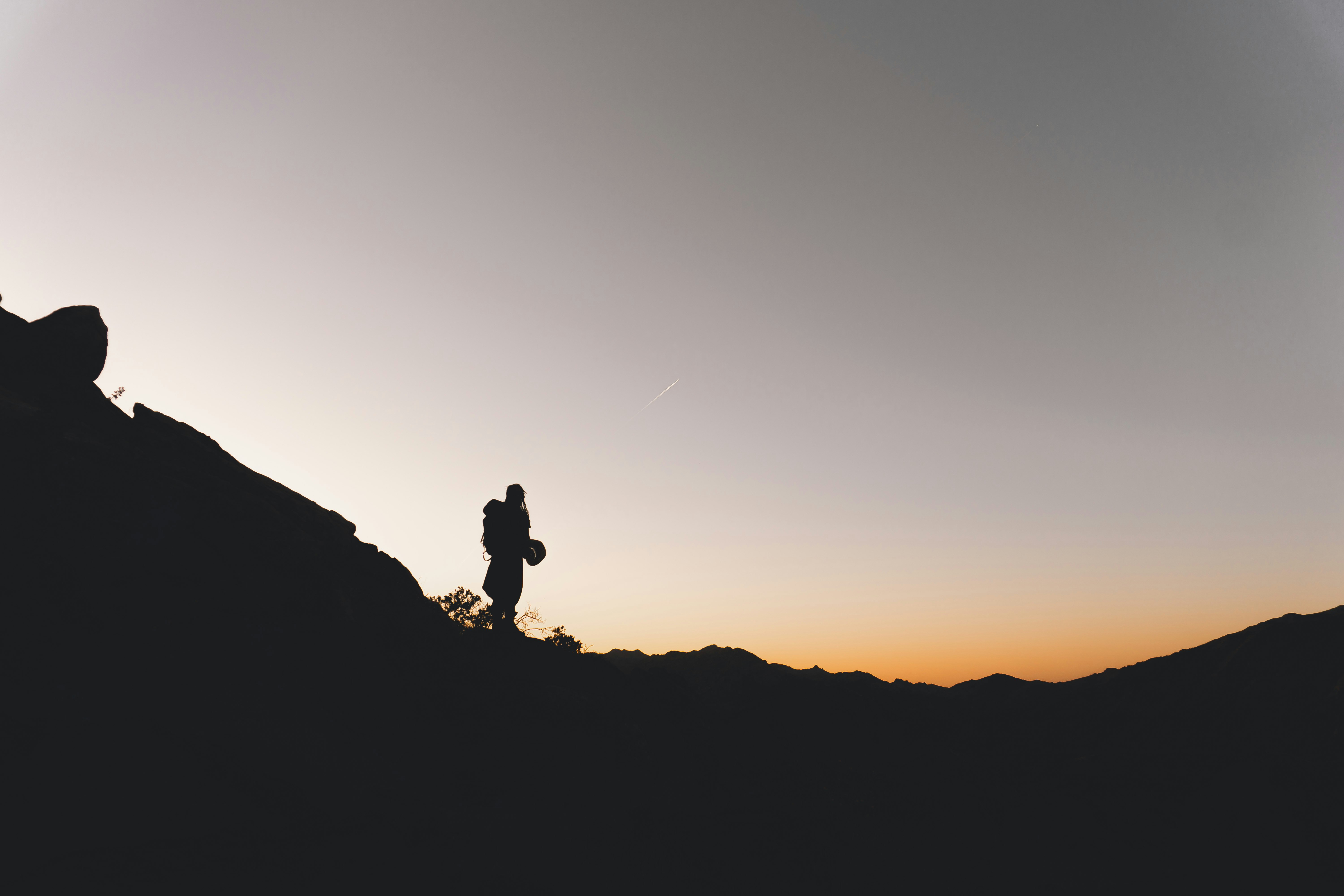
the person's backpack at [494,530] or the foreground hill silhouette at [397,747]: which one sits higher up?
the person's backpack at [494,530]

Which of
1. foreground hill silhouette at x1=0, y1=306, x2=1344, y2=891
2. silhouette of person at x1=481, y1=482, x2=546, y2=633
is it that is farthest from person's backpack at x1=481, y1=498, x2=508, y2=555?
foreground hill silhouette at x1=0, y1=306, x2=1344, y2=891

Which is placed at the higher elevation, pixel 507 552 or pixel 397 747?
pixel 507 552

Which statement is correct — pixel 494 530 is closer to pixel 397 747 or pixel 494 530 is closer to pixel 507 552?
pixel 507 552

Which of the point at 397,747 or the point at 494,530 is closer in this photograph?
the point at 397,747

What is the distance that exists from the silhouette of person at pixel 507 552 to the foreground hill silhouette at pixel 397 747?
3.60ft

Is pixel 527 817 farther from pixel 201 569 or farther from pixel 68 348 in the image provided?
pixel 68 348

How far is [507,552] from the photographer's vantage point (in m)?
16.4

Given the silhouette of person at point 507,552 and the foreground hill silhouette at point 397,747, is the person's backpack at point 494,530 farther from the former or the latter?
the foreground hill silhouette at point 397,747

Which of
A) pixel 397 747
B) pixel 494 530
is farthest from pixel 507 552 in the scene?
pixel 397 747

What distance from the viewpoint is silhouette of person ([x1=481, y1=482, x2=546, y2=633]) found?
53.6 feet

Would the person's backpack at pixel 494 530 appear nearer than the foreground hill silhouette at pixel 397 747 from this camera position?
No

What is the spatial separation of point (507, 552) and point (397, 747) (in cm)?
622

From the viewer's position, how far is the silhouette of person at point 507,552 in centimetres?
1634

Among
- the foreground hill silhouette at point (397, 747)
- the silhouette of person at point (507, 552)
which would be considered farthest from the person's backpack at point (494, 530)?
the foreground hill silhouette at point (397, 747)
